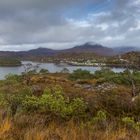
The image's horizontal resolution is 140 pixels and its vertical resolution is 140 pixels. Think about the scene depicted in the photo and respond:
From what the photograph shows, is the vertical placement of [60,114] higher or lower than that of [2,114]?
lower

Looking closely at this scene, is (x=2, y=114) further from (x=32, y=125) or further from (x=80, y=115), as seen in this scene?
(x=80, y=115)

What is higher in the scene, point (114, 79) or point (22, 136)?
point (22, 136)

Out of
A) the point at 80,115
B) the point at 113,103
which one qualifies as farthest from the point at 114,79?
the point at 80,115

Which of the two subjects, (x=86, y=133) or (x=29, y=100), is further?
(x=29, y=100)

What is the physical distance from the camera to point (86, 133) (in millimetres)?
4863

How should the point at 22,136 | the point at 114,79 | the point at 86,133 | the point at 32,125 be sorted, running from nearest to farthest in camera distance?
the point at 22,136
the point at 86,133
the point at 32,125
the point at 114,79

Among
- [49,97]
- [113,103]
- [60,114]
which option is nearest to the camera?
[60,114]

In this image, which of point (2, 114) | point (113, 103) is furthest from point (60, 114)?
point (113, 103)

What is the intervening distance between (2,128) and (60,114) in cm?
372

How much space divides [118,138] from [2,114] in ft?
7.32

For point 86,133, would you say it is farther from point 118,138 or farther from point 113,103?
point 113,103

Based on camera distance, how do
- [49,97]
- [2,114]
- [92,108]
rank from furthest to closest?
1. [92,108]
2. [49,97]
3. [2,114]

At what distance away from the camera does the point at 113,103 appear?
1385cm

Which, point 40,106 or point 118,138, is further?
point 40,106
